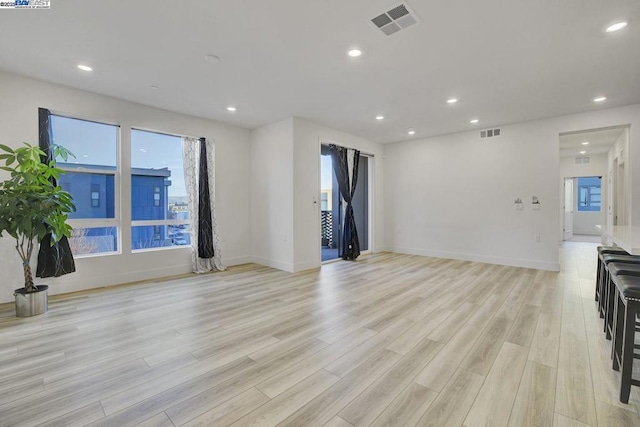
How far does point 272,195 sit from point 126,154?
2.49 meters

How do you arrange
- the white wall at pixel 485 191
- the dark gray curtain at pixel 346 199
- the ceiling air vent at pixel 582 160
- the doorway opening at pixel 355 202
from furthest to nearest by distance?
the ceiling air vent at pixel 582 160 < the doorway opening at pixel 355 202 < the dark gray curtain at pixel 346 199 < the white wall at pixel 485 191

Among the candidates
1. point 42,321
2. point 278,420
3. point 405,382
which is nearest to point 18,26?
point 42,321

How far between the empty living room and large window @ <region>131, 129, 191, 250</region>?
0.04m

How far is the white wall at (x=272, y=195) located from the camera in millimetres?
5285

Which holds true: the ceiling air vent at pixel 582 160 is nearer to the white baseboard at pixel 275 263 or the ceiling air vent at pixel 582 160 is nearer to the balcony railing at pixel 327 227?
the balcony railing at pixel 327 227

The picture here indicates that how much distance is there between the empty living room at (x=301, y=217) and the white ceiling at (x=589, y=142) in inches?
8.3

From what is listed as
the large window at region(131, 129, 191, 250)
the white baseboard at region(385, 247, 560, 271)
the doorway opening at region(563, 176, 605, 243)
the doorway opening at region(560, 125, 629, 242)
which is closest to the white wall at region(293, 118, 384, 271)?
the large window at region(131, 129, 191, 250)

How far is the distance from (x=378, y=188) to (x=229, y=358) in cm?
592

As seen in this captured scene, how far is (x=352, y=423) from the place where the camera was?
155 cm

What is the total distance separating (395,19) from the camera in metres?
2.51

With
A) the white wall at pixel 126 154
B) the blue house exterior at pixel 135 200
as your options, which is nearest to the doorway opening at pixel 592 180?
the white wall at pixel 126 154

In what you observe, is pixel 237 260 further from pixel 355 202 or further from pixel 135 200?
pixel 355 202

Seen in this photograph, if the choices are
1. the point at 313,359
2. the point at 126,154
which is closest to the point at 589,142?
the point at 313,359

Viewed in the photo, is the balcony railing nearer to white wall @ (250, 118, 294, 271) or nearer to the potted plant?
white wall @ (250, 118, 294, 271)
